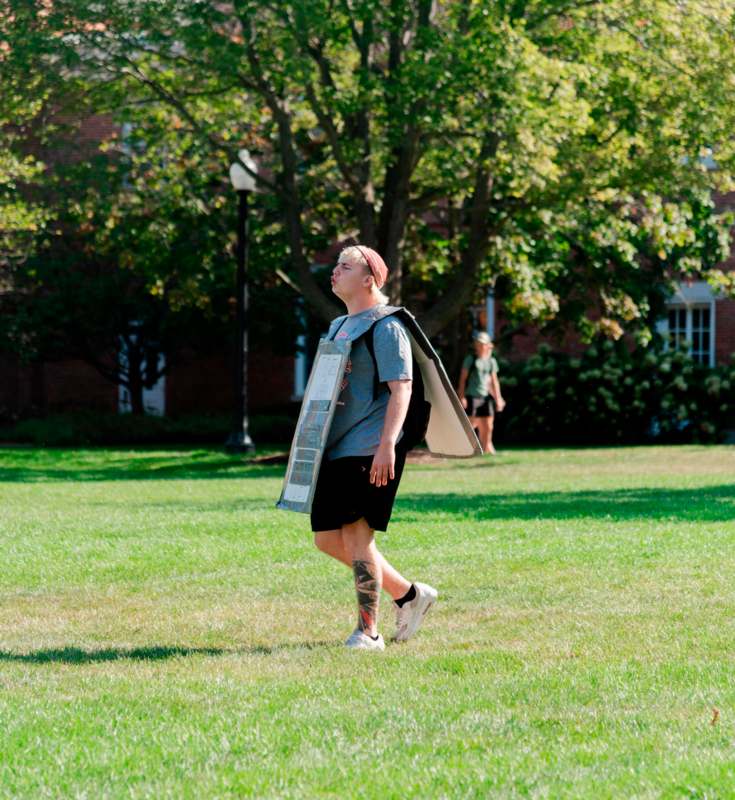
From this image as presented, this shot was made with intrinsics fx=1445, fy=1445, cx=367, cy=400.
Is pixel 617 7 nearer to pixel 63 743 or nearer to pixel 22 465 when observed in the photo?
pixel 22 465

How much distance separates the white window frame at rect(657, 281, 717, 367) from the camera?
29.7m

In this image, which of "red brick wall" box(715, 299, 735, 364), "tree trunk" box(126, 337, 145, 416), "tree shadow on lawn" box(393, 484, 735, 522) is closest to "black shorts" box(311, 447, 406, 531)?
"tree shadow on lawn" box(393, 484, 735, 522)

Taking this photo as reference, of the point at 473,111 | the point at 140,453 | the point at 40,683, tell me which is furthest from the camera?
the point at 140,453

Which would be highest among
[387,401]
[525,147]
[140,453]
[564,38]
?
[564,38]

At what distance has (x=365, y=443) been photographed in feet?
21.7

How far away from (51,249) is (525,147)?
1324 centimetres

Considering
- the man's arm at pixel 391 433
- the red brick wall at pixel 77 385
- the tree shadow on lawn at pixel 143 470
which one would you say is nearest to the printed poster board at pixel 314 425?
the man's arm at pixel 391 433

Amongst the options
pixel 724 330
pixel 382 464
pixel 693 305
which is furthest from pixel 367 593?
pixel 693 305

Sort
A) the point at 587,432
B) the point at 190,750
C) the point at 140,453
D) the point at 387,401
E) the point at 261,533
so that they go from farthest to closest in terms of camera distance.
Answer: the point at 587,432
the point at 140,453
the point at 261,533
the point at 387,401
the point at 190,750

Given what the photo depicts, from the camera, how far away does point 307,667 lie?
6047mm

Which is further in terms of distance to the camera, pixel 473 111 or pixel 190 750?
pixel 473 111

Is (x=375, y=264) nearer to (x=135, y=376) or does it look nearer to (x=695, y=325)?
(x=135, y=376)

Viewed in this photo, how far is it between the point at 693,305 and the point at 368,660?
83.0 feet

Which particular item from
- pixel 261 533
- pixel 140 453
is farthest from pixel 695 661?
pixel 140 453
